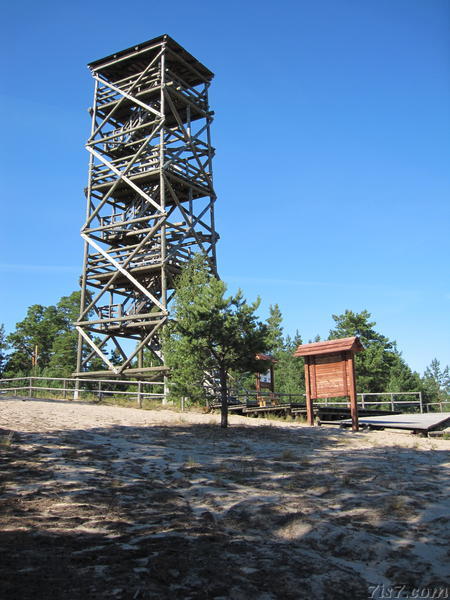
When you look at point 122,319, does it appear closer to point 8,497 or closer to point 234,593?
point 8,497

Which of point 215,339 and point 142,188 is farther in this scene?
point 142,188

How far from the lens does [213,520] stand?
6594mm

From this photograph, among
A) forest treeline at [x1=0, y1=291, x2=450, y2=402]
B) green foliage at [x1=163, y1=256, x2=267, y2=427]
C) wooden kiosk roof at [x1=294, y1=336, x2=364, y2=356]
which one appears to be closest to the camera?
green foliage at [x1=163, y1=256, x2=267, y2=427]

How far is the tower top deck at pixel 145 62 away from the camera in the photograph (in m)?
28.7

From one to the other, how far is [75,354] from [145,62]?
3188 cm

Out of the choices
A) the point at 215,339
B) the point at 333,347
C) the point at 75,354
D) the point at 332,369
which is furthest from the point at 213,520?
the point at 75,354

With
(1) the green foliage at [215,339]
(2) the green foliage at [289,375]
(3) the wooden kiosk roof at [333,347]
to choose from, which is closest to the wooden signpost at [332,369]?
(3) the wooden kiosk roof at [333,347]

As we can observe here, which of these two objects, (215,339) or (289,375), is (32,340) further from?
(215,339)

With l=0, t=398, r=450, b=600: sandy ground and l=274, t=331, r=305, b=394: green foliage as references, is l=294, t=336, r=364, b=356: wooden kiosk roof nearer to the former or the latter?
l=0, t=398, r=450, b=600: sandy ground

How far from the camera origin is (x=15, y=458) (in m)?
8.85

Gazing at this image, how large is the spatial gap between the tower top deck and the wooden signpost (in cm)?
2022

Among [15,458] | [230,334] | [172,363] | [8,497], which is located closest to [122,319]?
[172,363]

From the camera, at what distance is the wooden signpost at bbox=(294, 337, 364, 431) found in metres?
17.5

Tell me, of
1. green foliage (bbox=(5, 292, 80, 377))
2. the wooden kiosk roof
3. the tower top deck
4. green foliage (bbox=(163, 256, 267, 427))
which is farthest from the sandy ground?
green foliage (bbox=(5, 292, 80, 377))
